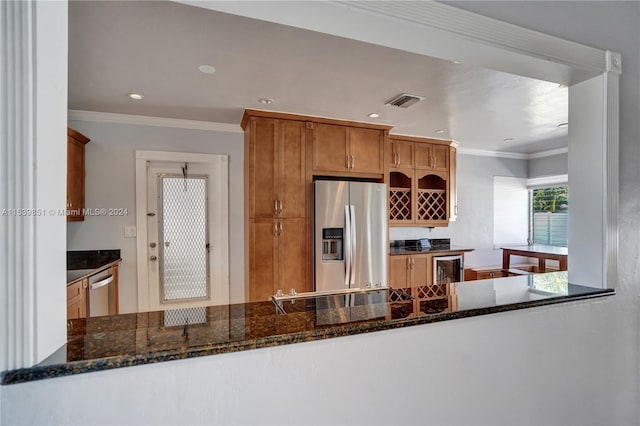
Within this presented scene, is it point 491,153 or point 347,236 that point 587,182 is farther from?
point 491,153

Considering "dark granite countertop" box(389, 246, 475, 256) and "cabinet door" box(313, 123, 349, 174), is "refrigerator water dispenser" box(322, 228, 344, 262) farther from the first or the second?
"dark granite countertop" box(389, 246, 475, 256)

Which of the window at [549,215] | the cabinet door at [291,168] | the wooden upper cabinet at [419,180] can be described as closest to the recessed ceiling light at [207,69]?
the cabinet door at [291,168]

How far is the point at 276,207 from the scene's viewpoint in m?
3.01

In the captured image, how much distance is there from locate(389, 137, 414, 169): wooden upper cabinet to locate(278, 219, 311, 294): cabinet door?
1638mm

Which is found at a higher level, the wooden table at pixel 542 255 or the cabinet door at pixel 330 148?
the cabinet door at pixel 330 148

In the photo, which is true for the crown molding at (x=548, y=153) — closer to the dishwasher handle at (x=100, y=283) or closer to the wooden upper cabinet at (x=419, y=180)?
the wooden upper cabinet at (x=419, y=180)

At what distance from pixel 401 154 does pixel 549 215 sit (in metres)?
3.09

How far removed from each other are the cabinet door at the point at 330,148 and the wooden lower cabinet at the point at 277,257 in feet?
2.06

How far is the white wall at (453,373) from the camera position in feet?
2.54

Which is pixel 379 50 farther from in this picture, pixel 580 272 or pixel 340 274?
pixel 340 274

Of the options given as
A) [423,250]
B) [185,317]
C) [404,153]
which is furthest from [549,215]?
[185,317]

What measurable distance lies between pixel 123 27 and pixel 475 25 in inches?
66.6

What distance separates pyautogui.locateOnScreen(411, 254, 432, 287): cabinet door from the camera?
3.91 meters

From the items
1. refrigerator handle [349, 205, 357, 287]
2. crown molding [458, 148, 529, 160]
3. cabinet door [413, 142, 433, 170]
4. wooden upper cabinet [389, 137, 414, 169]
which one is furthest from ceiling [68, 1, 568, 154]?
crown molding [458, 148, 529, 160]
